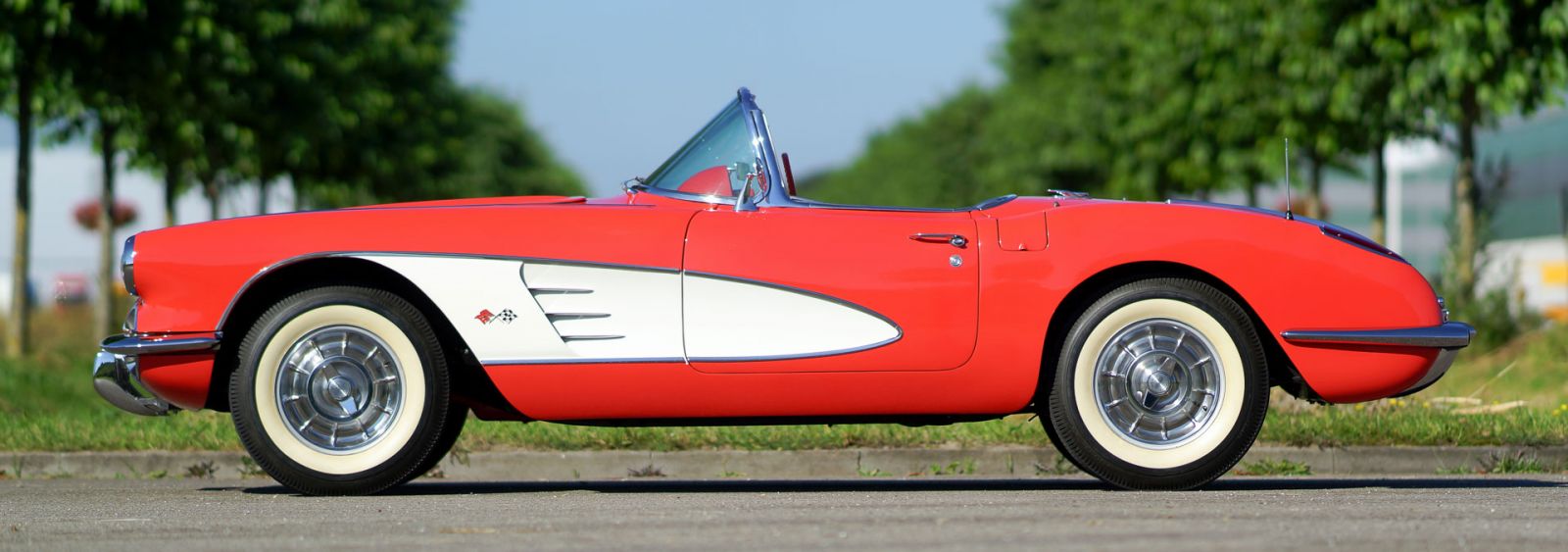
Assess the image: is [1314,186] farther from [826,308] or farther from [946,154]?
[946,154]

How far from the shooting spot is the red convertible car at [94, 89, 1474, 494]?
5.91m

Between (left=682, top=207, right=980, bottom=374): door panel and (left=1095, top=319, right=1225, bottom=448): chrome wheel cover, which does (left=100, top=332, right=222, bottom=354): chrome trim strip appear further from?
(left=1095, top=319, right=1225, bottom=448): chrome wheel cover

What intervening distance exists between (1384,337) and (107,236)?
1570 cm

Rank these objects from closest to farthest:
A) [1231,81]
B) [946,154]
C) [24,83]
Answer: [24,83]
[1231,81]
[946,154]

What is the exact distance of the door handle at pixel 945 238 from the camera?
5.95 m

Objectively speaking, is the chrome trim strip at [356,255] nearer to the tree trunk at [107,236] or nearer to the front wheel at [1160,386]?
the front wheel at [1160,386]

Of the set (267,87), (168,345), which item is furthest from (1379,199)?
(168,345)

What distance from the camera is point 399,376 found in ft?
19.8

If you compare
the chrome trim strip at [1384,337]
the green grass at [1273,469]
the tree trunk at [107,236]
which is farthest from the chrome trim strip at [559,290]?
the tree trunk at [107,236]

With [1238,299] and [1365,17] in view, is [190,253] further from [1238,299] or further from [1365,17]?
[1365,17]

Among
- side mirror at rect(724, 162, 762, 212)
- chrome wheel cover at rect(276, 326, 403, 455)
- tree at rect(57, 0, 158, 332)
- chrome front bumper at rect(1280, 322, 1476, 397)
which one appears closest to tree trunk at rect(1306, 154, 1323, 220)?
tree at rect(57, 0, 158, 332)

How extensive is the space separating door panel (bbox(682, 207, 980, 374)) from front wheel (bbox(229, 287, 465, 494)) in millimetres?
914

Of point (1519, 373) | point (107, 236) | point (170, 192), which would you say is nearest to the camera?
point (1519, 373)

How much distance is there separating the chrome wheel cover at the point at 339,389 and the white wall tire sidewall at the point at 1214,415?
2.25 metres
